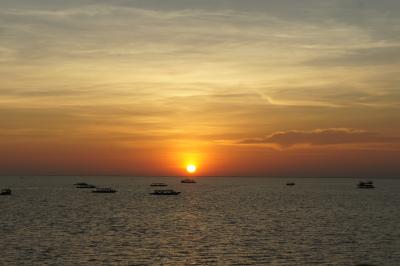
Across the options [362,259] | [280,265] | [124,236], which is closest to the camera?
[280,265]

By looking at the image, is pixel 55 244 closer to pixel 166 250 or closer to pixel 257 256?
pixel 166 250

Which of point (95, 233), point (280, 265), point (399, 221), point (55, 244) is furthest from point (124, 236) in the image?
point (399, 221)

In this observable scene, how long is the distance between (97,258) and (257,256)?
71.6 feet

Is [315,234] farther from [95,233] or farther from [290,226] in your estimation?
[95,233]

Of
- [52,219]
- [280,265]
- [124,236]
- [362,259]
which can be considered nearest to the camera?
[280,265]

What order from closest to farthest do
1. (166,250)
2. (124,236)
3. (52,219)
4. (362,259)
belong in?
1. (362,259)
2. (166,250)
3. (124,236)
4. (52,219)

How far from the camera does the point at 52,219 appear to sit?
434 feet

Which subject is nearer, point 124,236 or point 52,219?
→ point 124,236

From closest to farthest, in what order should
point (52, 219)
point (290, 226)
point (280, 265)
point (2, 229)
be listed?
point (280, 265) < point (2, 229) < point (290, 226) < point (52, 219)

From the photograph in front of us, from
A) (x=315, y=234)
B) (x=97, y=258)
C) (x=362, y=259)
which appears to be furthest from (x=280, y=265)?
(x=315, y=234)

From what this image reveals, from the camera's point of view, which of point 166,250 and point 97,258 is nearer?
point 97,258

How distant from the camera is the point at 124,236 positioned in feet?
323

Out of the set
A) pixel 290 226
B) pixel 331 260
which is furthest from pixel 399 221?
pixel 331 260

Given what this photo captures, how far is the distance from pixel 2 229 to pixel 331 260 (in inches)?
2590
